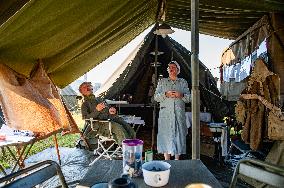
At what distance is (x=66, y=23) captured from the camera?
3.00 metres

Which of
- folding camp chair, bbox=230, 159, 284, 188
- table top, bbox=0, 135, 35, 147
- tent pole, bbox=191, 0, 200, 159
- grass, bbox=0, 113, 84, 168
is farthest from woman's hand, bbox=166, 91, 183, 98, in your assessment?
grass, bbox=0, 113, 84, 168

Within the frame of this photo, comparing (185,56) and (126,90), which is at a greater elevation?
(185,56)

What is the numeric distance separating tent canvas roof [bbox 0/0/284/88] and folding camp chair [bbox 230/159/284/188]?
5.91 ft

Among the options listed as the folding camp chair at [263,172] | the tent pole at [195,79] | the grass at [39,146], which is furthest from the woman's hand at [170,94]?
the grass at [39,146]

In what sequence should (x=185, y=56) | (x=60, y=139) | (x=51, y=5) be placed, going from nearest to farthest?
(x=51, y=5)
(x=185, y=56)
(x=60, y=139)

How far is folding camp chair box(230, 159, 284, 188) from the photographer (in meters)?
1.61

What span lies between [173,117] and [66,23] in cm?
254

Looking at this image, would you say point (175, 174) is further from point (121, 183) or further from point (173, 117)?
point (173, 117)

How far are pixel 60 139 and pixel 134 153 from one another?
24.7 ft

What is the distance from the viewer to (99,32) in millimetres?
4074

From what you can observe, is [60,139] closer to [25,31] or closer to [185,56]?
→ [185,56]

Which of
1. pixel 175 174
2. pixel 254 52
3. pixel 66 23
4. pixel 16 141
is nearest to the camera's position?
pixel 175 174

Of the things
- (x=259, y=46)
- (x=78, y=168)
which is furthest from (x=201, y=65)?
(x=78, y=168)

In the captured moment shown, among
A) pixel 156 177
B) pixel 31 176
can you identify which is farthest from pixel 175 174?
pixel 31 176
